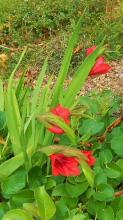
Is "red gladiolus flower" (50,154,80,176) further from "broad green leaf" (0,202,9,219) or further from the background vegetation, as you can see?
the background vegetation

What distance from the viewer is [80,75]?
7.54 feet

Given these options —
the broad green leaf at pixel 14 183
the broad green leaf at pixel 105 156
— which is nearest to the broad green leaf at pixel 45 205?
the broad green leaf at pixel 14 183

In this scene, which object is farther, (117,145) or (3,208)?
(117,145)

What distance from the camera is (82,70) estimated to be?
228 centimetres

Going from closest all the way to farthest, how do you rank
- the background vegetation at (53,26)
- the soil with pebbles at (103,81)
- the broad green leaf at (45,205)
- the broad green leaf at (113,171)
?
the broad green leaf at (45,205) → the broad green leaf at (113,171) → the soil with pebbles at (103,81) → the background vegetation at (53,26)

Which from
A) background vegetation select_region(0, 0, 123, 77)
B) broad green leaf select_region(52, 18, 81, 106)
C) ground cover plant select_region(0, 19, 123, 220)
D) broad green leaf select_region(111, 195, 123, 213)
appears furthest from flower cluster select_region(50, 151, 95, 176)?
background vegetation select_region(0, 0, 123, 77)

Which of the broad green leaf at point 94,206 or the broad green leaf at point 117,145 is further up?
the broad green leaf at point 117,145

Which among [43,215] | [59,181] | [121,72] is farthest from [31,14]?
[43,215]

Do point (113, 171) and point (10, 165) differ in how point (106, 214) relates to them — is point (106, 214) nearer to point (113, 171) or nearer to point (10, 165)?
point (113, 171)

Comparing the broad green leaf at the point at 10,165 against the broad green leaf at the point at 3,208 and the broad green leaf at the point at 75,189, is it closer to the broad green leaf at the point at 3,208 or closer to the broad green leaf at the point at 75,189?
the broad green leaf at the point at 3,208

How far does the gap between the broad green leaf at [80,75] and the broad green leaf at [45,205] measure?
1.68ft

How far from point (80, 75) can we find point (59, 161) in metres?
0.43

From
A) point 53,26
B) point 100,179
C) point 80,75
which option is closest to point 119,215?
point 100,179

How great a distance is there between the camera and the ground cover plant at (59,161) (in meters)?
2.02
